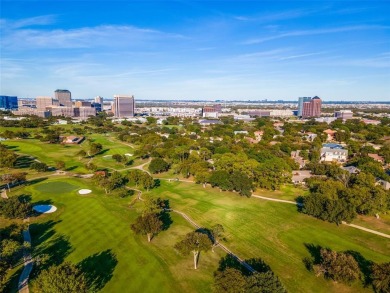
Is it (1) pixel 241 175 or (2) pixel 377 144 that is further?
(2) pixel 377 144

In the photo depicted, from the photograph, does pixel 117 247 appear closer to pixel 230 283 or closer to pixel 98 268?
pixel 98 268

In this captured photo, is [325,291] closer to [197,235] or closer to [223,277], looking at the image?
[223,277]

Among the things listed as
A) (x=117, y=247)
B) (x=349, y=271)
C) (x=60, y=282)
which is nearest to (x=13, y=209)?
(x=117, y=247)

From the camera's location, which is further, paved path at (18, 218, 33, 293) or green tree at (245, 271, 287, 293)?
paved path at (18, 218, 33, 293)

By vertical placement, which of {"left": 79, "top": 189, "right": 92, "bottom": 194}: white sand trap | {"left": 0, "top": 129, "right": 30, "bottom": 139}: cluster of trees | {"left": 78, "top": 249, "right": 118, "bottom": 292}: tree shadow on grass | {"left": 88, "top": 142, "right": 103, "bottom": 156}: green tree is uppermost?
{"left": 0, "top": 129, "right": 30, "bottom": 139}: cluster of trees

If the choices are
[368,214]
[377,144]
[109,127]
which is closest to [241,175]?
[368,214]

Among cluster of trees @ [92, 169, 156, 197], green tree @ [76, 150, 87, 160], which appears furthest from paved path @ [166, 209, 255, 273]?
green tree @ [76, 150, 87, 160]

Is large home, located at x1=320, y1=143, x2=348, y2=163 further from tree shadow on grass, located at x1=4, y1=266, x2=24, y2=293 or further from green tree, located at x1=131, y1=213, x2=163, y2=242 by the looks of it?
tree shadow on grass, located at x1=4, y1=266, x2=24, y2=293
